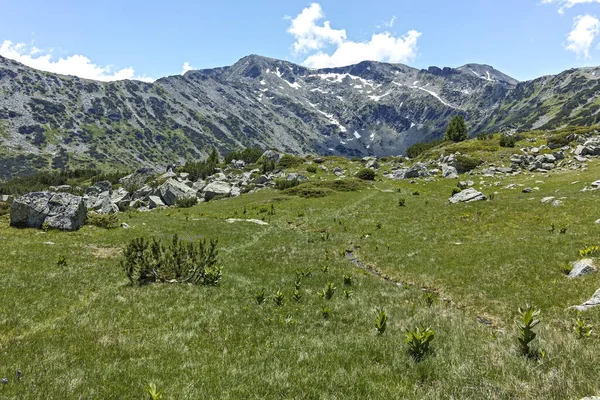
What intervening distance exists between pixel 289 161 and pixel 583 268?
79.1 meters

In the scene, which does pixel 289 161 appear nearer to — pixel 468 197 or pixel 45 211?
pixel 468 197

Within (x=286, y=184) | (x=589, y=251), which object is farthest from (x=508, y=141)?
(x=589, y=251)

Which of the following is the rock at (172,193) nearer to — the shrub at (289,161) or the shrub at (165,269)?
the shrub at (289,161)

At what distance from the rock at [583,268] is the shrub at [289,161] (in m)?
75.0

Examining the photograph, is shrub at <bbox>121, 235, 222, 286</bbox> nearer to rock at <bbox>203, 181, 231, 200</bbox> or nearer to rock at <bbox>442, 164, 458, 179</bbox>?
rock at <bbox>203, 181, 231, 200</bbox>

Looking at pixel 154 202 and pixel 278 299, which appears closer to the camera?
pixel 278 299

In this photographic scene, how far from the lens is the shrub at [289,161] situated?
90938mm

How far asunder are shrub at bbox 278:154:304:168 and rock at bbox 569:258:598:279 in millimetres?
75020

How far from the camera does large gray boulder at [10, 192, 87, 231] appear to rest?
93.5 feet

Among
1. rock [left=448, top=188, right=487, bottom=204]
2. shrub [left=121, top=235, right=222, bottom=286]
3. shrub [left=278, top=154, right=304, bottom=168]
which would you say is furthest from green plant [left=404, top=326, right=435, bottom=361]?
shrub [left=278, top=154, right=304, bottom=168]

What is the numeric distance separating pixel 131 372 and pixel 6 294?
402 inches

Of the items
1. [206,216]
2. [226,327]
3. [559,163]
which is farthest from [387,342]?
[559,163]

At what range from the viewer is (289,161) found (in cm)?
9294

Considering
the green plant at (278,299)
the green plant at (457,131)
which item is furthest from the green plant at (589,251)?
the green plant at (457,131)
